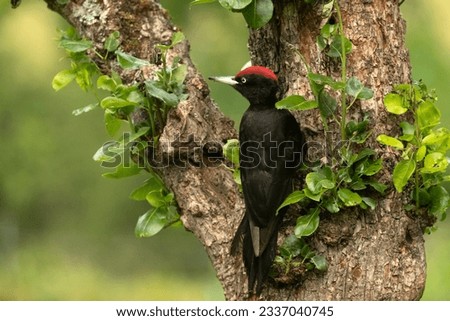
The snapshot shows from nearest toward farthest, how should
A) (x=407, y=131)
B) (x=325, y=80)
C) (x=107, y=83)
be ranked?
(x=325, y=80) → (x=407, y=131) → (x=107, y=83)

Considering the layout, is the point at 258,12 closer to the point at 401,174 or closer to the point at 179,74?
the point at 179,74

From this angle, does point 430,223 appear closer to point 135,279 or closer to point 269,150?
point 269,150

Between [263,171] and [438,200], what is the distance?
53cm

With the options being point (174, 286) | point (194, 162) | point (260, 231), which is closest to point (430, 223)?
point (260, 231)

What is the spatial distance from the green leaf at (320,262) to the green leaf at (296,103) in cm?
46

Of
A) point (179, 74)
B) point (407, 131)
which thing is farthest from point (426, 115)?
point (179, 74)

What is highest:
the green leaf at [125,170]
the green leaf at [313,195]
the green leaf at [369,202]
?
the green leaf at [313,195]

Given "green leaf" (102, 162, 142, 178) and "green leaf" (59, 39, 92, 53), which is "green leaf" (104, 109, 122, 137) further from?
"green leaf" (59, 39, 92, 53)

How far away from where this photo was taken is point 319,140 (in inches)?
100

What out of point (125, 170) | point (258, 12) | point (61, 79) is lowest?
point (125, 170)

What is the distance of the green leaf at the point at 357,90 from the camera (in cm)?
237

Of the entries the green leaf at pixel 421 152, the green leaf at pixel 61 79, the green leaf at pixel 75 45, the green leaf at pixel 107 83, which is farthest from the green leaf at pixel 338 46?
the green leaf at pixel 61 79

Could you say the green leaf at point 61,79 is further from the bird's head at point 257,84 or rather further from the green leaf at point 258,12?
the green leaf at point 258,12

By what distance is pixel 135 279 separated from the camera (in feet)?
18.7
